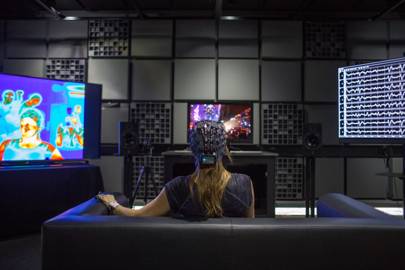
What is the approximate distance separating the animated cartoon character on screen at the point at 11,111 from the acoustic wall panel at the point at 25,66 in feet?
6.66

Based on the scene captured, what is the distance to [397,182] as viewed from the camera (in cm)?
A: 476

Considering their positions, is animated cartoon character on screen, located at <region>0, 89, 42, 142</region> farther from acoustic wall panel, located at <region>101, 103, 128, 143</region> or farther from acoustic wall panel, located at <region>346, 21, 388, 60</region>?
acoustic wall panel, located at <region>346, 21, 388, 60</region>

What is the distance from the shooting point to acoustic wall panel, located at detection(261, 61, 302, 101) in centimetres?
483

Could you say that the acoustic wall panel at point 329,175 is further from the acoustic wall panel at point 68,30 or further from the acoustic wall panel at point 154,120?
the acoustic wall panel at point 68,30

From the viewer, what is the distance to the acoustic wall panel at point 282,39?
486 centimetres

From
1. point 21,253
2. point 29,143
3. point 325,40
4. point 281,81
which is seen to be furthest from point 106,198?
point 325,40

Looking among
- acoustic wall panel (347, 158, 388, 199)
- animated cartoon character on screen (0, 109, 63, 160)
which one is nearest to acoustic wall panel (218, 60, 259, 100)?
acoustic wall panel (347, 158, 388, 199)

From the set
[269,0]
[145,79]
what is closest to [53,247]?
[145,79]

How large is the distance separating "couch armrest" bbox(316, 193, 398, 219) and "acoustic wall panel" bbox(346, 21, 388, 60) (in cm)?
396

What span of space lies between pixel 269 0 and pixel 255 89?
1.38 meters

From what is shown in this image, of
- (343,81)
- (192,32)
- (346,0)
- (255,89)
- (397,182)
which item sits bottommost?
(397,182)

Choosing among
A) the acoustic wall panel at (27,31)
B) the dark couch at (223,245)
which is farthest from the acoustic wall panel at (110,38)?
the dark couch at (223,245)

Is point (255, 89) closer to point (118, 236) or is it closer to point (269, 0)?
point (269, 0)

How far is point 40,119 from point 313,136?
3.05m
